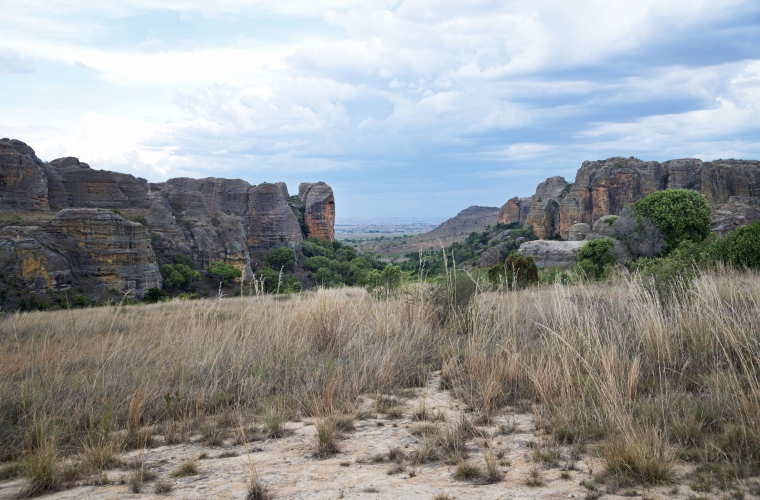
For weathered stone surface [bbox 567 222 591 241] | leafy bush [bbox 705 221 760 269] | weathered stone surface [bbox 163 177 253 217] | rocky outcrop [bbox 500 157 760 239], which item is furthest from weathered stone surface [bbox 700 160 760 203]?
weathered stone surface [bbox 163 177 253 217]

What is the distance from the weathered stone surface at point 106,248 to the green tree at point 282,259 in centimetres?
2254

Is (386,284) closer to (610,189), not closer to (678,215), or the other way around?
(678,215)

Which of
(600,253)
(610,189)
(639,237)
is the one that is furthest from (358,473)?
(610,189)

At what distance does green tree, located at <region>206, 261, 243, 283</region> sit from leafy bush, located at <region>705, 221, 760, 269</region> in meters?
46.5

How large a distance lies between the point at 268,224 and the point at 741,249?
227 feet

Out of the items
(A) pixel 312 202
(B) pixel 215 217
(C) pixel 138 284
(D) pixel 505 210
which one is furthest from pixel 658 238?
(D) pixel 505 210

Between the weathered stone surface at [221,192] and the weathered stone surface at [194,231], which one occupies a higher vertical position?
the weathered stone surface at [221,192]

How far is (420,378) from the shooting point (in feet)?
16.4

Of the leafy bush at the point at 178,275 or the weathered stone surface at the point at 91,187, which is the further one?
the weathered stone surface at the point at 91,187

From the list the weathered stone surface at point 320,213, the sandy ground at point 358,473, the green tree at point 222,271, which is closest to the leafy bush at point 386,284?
the sandy ground at point 358,473

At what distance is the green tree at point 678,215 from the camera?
94.8ft

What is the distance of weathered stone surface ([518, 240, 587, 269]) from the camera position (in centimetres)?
3716

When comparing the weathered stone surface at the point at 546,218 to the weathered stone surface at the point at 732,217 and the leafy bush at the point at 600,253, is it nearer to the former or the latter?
the weathered stone surface at the point at 732,217

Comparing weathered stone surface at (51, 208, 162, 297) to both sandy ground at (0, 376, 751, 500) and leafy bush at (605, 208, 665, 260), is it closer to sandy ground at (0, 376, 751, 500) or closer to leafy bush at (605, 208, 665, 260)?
leafy bush at (605, 208, 665, 260)
